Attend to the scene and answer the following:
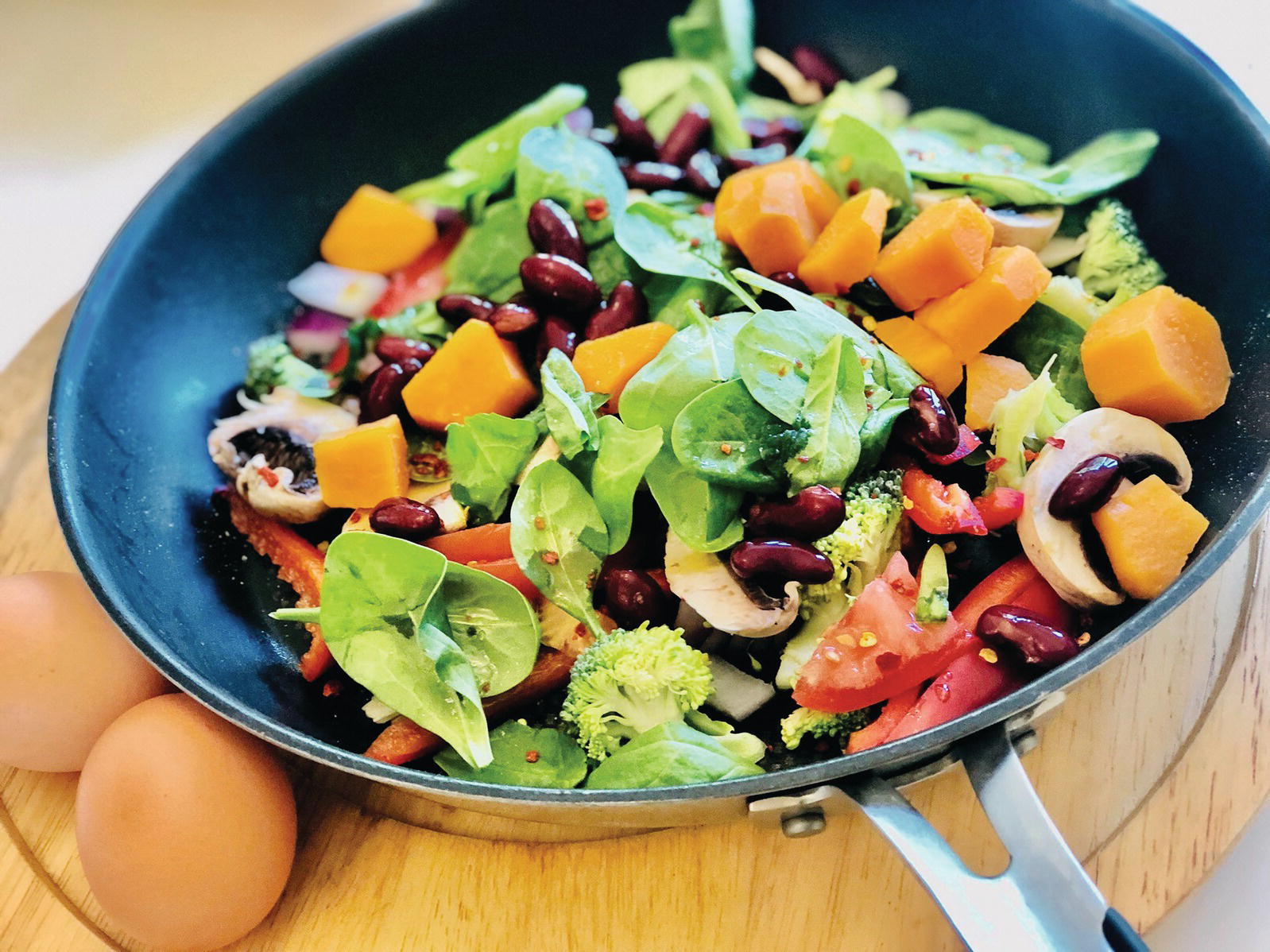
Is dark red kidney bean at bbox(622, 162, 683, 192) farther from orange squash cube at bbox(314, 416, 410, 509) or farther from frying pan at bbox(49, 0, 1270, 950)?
orange squash cube at bbox(314, 416, 410, 509)

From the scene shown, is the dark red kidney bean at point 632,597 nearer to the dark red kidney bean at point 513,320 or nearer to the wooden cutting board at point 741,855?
the wooden cutting board at point 741,855

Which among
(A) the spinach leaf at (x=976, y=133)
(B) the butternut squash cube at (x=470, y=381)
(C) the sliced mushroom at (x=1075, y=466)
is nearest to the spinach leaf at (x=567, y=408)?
(B) the butternut squash cube at (x=470, y=381)

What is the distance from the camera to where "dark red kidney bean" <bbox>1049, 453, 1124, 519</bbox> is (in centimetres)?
116

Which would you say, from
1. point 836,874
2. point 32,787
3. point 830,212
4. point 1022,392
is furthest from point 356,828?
Result: point 830,212

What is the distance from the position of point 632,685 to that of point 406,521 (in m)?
0.39

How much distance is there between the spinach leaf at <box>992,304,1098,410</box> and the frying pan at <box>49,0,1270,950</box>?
162mm

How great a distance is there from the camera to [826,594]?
47.8 inches

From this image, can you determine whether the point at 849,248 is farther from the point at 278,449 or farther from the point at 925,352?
the point at 278,449

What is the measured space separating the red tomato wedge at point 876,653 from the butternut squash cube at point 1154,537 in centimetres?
21

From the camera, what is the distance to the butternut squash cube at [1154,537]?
114 cm

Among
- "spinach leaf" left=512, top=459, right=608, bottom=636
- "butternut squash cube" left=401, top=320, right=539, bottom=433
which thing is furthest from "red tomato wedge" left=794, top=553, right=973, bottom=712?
"butternut squash cube" left=401, top=320, right=539, bottom=433

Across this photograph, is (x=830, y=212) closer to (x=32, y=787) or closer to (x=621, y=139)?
(x=621, y=139)

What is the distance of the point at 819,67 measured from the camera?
75.2 inches

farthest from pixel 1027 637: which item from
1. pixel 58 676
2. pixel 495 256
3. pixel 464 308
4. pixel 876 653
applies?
pixel 58 676
